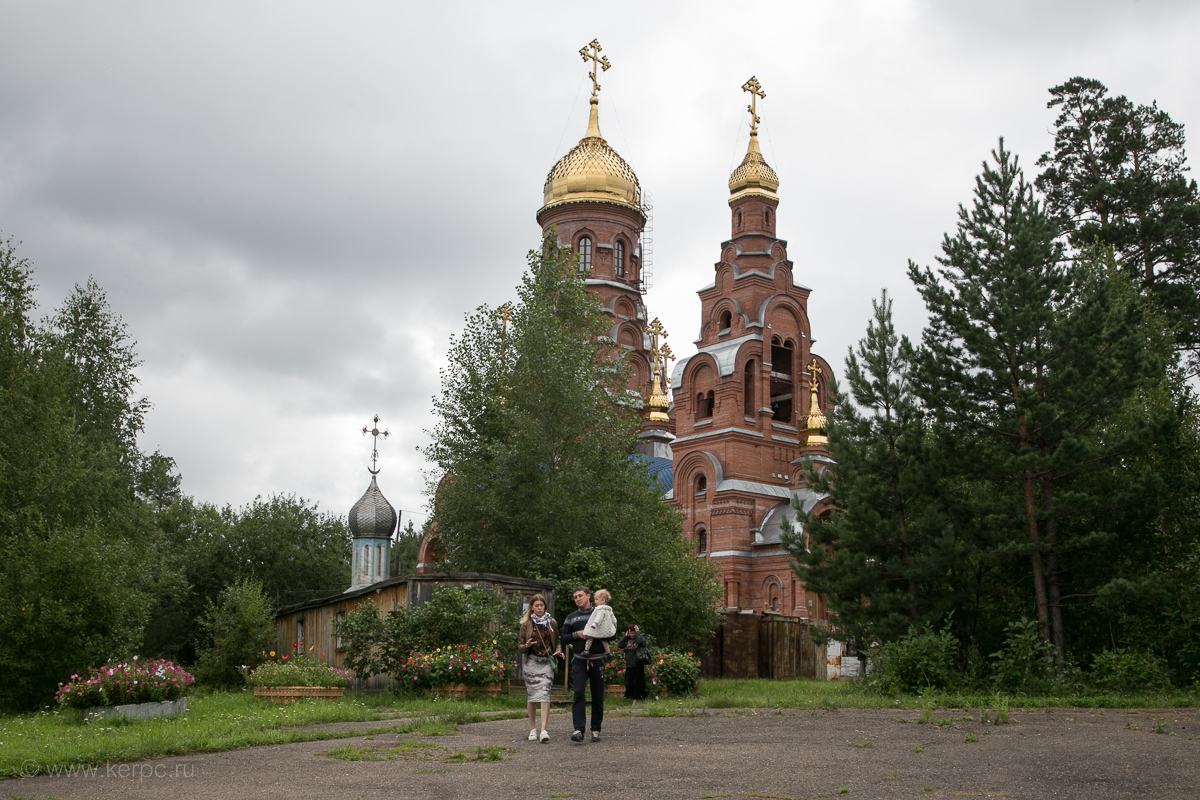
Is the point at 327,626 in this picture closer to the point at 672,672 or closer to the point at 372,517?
the point at 672,672

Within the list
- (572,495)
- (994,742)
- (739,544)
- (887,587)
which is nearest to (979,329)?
(887,587)

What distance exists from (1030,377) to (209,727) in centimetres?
1283

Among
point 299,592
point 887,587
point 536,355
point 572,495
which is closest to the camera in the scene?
point 887,587

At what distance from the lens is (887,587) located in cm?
1833

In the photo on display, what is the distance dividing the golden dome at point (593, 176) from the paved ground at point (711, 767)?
125ft

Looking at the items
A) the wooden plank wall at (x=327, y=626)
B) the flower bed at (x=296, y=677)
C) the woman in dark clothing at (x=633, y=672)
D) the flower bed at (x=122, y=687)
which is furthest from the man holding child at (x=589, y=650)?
the wooden plank wall at (x=327, y=626)

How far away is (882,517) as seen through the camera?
729 inches

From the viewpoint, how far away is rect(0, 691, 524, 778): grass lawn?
29.8 ft

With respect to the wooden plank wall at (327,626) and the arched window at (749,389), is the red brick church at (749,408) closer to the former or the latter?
the arched window at (749,389)

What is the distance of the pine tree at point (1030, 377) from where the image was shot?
16.9 metres

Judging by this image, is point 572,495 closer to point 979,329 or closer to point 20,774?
point 979,329

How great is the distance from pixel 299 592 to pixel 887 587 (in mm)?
23555

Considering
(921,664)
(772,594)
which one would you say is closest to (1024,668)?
(921,664)

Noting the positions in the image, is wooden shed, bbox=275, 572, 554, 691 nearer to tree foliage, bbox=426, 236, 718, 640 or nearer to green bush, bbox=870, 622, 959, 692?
tree foliage, bbox=426, 236, 718, 640
